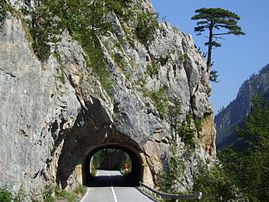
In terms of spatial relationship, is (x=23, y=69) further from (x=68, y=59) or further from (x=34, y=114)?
(x=68, y=59)

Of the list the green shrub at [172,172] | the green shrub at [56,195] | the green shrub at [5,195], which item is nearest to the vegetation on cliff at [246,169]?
the green shrub at [172,172]

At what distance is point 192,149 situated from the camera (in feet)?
145

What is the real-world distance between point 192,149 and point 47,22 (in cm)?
2475

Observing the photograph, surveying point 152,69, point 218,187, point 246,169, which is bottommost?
point 218,187

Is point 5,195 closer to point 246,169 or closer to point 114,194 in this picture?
point 246,169

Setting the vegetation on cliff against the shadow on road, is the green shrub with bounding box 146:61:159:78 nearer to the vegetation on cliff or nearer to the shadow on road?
the shadow on road

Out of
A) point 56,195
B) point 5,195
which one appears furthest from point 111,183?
point 5,195

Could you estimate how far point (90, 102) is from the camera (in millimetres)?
32812

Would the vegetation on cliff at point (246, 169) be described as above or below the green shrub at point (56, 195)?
above

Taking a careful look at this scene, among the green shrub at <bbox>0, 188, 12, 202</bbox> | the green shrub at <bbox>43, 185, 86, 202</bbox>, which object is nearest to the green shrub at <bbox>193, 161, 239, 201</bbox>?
the green shrub at <bbox>43, 185, 86, 202</bbox>

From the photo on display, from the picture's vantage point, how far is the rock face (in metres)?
18.1

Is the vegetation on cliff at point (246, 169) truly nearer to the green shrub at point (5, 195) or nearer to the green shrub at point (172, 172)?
the green shrub at point (172, 172)

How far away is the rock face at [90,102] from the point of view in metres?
18.1

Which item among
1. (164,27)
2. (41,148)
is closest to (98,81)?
(41,148)
